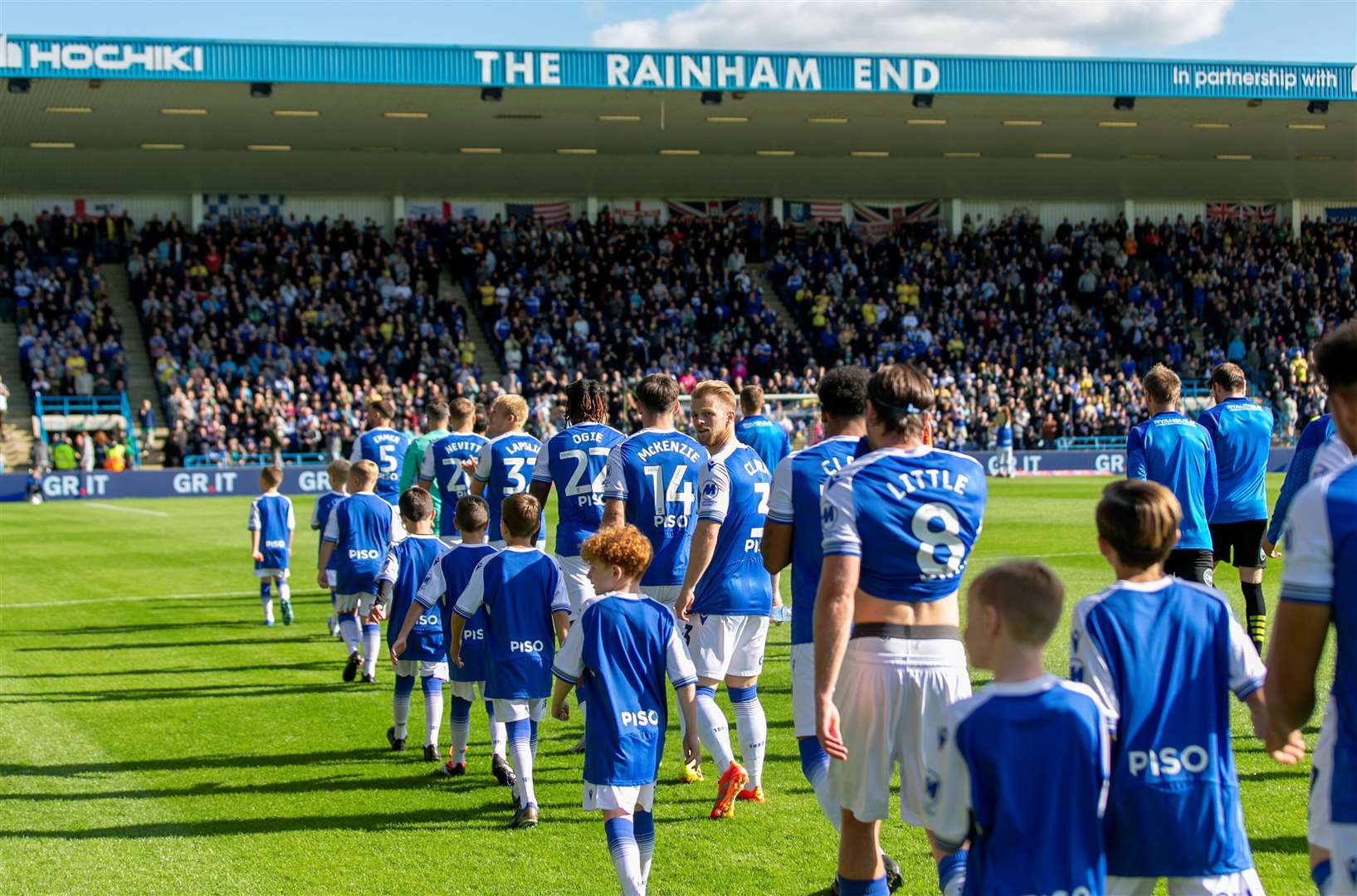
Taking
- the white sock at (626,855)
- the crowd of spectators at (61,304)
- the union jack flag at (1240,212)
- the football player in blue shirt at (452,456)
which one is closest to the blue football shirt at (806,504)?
the white sock at (626,855)

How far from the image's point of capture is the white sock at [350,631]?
452 inches

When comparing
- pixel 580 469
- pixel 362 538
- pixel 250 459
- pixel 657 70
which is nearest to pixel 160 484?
pixel 250 459

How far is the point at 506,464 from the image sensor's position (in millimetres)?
9242

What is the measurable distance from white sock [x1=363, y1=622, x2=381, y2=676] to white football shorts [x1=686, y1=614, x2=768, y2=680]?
14.5ft

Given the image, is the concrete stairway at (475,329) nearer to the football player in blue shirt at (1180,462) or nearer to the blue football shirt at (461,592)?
the football player in blue shirt at (1180,462)

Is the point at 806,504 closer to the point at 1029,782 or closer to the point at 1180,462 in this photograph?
the point at 1029,782

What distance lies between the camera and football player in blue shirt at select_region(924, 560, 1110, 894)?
3490 mm

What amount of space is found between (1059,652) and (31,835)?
762cm

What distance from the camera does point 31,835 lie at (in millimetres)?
7145

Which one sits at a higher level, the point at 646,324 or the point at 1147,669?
the point at 646,324

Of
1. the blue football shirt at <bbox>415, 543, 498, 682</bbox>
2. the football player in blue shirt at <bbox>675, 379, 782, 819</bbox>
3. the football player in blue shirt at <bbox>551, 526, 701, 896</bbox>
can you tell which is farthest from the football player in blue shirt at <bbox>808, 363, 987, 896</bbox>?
the blue football shirt at <bbox>415, 543, 498, 682</bbox>

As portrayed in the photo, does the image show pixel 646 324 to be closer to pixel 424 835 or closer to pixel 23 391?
pixel 23 391

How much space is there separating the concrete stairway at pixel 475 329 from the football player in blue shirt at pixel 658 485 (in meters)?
33.5

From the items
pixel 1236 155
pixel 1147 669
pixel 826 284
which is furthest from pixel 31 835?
pixel 1236 155
